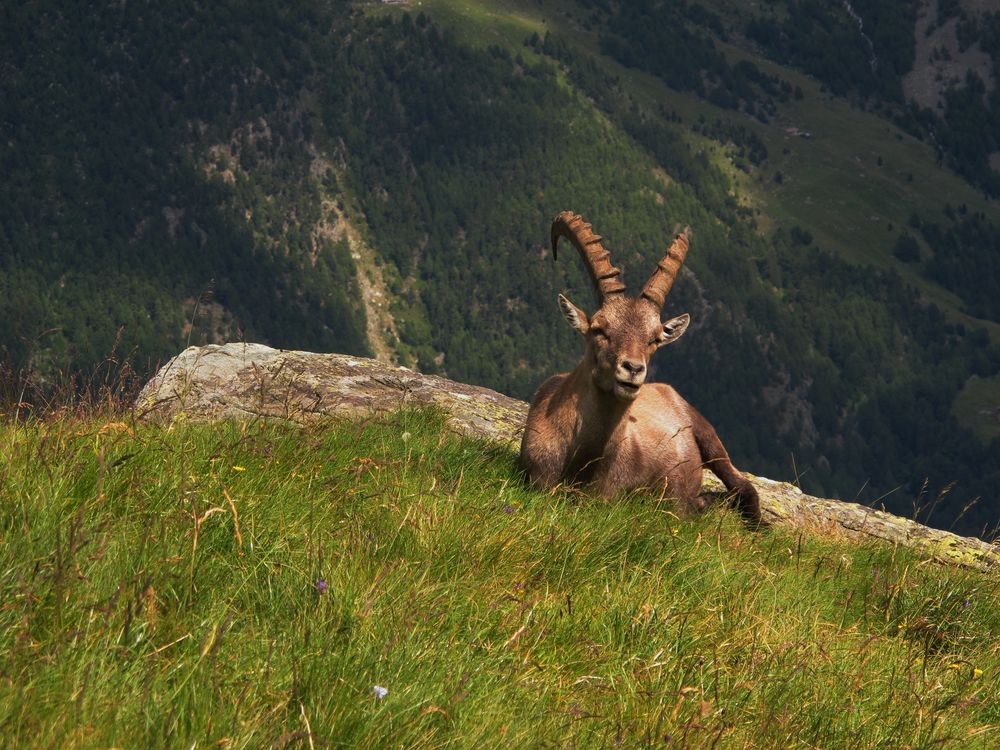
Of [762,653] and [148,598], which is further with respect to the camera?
[762,653]

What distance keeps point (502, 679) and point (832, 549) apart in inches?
240

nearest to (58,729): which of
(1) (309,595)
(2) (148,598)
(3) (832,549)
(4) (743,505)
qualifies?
(2) (148,598)

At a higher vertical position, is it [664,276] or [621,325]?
[664,276]

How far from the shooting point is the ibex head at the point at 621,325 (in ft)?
33.3

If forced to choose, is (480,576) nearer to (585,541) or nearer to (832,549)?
(585,541)

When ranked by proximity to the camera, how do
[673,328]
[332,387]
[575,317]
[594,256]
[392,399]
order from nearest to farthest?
[575,317]
[673,328]
[594,256]
[392,399]
[332,387]

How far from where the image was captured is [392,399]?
14.9 m

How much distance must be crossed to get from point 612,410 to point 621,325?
2.88ft

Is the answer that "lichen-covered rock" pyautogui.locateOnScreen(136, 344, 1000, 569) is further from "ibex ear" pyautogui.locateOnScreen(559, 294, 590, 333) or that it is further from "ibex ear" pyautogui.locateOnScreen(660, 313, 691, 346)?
"ibex ear" pyautogui.locateOnScreen(660, 313, 691, 346)

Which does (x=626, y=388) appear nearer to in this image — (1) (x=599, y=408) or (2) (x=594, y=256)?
(1) (x=599, y=408)

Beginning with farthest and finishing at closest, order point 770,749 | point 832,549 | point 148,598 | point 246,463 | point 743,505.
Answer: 1. point 743,505
2. point 832,549
3. point 246,463
4. point 770,749
5. point 148,598

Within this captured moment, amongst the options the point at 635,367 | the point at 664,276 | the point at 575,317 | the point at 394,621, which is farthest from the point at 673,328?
the point at 394,621

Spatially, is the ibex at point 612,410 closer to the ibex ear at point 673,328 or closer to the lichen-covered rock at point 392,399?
the ibex ear at point 673,328

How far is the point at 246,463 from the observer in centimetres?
694
